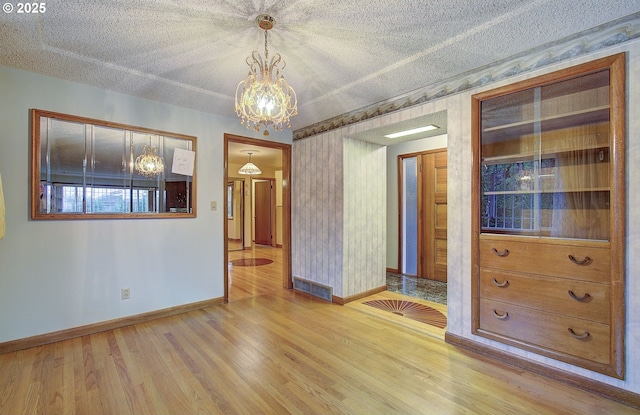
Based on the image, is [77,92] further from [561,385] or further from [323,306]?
[561,385]

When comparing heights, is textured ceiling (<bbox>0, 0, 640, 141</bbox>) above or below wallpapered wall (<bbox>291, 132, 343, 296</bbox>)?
above

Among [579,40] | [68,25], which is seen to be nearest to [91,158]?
[68,25]

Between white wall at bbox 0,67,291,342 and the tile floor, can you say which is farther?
the tile floor

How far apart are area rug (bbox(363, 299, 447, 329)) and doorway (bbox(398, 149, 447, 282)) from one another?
1.31 metres

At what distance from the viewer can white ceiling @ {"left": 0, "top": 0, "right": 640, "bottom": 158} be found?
172 cm

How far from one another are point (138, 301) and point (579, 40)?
4321 millimetres

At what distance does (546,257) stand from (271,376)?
2.14 metres

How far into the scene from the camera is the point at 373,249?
396 centimetres

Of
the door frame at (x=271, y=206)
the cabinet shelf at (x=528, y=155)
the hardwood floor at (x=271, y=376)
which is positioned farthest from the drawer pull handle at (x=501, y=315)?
the door frame at (x=271, y=206)

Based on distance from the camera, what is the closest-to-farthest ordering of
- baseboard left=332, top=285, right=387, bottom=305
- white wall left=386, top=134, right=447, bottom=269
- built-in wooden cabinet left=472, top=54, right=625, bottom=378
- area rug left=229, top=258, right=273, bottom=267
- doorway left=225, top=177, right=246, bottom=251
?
1. built-in wooden cabinet left=472, top=54, right=625, bottom=378
2. baseboard left=332, top=285, right=387, bottom=305
3. white wall left=386, top=134, right=447, bottom=269
4. area rug left=229, top=258, right=273, bottom=267
5. doorway left=225, top=177, right=246, bottom=251

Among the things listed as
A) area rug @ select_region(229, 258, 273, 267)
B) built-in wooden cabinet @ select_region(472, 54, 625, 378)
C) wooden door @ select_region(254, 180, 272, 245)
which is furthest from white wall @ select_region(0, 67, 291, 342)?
wooden door @ select_region(254, 180, 272, 245)

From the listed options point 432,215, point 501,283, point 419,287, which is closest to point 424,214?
point 432,215

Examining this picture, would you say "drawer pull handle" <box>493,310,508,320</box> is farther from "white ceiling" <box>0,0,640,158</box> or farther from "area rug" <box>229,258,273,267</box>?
"area rug" <box>229,258,273,267</box>

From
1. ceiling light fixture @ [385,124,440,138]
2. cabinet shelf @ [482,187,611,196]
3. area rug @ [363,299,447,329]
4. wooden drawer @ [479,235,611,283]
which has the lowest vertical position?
area rug @ [363,299,447,329]
